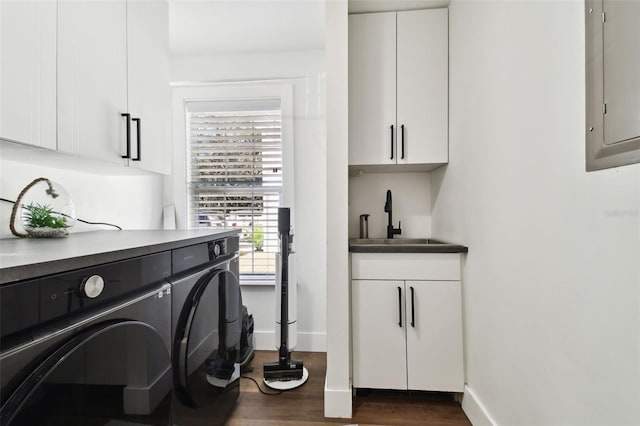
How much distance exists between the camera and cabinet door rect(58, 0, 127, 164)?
116cm

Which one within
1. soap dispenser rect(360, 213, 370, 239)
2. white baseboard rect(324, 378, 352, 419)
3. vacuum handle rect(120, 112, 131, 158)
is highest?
vacuum handle rect(120, 112, 131, 158)

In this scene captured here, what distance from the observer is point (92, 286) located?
0.72 m

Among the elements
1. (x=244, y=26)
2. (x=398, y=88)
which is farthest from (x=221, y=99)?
(x=398, y=88)

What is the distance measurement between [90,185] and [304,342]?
190cm

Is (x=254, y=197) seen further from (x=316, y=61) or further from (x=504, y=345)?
(x=504, y=345)

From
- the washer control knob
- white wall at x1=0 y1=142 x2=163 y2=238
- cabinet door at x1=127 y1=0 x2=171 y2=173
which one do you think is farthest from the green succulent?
the washer control knob

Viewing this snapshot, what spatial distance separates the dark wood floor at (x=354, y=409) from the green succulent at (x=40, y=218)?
1302mm

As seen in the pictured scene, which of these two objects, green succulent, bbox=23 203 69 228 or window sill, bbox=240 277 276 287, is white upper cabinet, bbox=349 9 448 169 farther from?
green succulent, bbox=23 203 69 228

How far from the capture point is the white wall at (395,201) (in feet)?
7.50

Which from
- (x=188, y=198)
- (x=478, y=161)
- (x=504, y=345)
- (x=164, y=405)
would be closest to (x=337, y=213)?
(x=478, y=161)

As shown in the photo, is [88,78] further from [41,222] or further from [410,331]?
[410,331]

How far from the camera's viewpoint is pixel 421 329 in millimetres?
1702

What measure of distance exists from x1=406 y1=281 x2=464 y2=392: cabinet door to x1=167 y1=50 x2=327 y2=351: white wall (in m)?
0.92

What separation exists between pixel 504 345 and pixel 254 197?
205 cm
